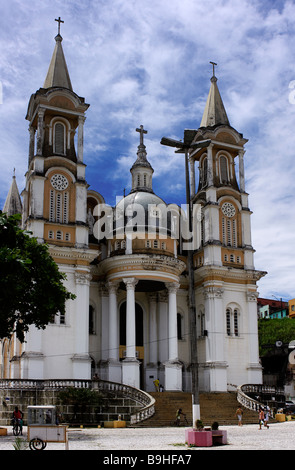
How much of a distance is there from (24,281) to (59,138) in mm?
22695

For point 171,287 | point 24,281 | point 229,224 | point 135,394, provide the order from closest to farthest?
point 24,281
point 135,394
point 171,287
point 229,224

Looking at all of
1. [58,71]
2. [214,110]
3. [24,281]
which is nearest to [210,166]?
[214,110]

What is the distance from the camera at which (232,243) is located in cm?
4850

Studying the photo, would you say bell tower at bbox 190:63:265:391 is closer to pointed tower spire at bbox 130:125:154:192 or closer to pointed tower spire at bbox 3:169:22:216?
pointed tower spire at bbox 130:125:154:192

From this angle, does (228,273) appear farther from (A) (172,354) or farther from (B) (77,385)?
(B) (77,385)

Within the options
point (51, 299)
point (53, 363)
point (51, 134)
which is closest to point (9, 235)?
point (51, 299)

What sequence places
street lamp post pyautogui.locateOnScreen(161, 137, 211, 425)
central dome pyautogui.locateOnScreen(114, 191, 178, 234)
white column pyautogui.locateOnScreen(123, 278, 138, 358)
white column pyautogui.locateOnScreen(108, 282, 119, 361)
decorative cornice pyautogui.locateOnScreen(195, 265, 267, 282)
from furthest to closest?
decorative cornice pyautogui.locateOnScreen(195, 265, 267, 282) < central dome pyautogui.locateOnScreen(114, 191, 178, 234) < white column pyautogui.locateOnScreen(108, 282, 119, 361) < white column pyautogui.locateOnScreen(123, 278, 138, 358) < street lamp post pyautogui.locateOnScreen(161, 137, 211, 425)

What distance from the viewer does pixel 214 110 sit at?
2039 inches

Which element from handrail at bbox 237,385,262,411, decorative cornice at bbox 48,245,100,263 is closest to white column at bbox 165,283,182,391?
handrail at bbox 237,385,262,411

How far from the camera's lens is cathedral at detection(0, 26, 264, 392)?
4088 centimetres

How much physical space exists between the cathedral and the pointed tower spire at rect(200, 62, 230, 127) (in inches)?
8.8

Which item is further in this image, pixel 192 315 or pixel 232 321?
pixel 232 321

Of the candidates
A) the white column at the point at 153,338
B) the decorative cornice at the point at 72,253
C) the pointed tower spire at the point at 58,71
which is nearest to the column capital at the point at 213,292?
the white column at the point at 153,338
